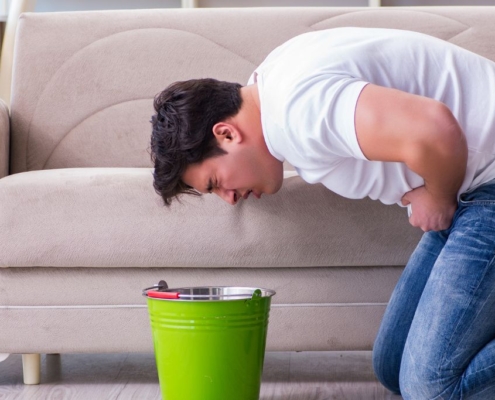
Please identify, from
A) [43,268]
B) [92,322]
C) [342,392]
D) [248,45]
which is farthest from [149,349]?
[248,45]

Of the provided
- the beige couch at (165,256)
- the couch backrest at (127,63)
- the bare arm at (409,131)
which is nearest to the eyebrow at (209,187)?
the beige couch at (165,256)

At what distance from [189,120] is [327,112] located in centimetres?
31

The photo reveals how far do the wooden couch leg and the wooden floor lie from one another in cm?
2

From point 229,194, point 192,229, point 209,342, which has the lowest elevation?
point 209,342

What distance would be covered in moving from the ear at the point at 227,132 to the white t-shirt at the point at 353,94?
6 centimetres

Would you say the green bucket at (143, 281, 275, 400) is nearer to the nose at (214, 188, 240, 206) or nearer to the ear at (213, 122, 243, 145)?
the nose at (214, 188, 240, 206)

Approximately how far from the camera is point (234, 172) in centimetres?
139

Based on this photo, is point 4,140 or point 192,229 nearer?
point 192,229

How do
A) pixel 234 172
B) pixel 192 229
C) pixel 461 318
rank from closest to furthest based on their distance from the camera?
pixel 461 318 < pixel 234 172 < pixel 192 229

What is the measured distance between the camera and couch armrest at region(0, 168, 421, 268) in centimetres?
167

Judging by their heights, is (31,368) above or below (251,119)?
below

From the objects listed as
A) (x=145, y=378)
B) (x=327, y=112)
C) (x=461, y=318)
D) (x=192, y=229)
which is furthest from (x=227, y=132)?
(x=145, y=378)

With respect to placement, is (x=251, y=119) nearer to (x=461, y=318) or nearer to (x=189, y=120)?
(x=189, y=120)

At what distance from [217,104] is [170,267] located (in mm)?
492
